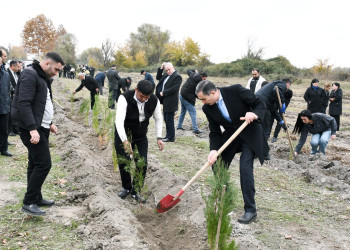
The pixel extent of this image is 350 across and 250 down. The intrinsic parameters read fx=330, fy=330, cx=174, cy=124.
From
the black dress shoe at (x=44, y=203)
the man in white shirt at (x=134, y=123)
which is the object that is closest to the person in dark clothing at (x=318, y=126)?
the man in white shirt at (x=134, y=123)

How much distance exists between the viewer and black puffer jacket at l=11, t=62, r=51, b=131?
11.5 ft

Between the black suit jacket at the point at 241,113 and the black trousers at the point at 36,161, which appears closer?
the black trousers at the point at 36,161

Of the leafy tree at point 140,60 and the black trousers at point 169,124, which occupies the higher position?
the leafy tree at point 140,60

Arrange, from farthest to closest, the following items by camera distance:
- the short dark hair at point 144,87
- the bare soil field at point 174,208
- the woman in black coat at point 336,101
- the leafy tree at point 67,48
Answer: the leafy tree at point 67,48, the woman in black coat at point 336,101, the short dark hair at point 144,87, the bare soil field at point 174,208

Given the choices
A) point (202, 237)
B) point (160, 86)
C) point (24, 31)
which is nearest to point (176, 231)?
point (202, 237)

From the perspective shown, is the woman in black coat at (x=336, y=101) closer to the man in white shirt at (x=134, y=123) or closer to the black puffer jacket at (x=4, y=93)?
the man in white shirt at (x=134, y=123)

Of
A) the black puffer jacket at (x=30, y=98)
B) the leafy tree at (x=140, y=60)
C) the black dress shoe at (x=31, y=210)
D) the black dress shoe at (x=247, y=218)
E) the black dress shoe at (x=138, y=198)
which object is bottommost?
the black dress shoe at (x=138, y=198)

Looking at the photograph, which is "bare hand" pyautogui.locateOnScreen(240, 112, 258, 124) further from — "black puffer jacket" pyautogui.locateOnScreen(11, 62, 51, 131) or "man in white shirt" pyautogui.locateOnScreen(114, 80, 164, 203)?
"black puffer jacket" pyautogui.locateOnScreen(11, 62, 51, 131)

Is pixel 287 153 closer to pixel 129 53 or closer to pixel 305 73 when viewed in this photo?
pixel 305 73

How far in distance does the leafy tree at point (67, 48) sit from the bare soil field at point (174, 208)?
39.4 meters

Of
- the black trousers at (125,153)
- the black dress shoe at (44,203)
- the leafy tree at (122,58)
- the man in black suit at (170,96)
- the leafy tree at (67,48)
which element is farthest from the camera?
the leafy tree at (122,58)

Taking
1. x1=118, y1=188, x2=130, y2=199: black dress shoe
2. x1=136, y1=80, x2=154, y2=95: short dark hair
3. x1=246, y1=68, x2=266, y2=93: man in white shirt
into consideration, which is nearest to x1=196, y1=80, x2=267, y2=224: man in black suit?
x1=136, y1=80, x2=154, y2=95: short dark hair

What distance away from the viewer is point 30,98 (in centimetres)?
354

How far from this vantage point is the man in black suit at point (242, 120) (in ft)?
12.6
